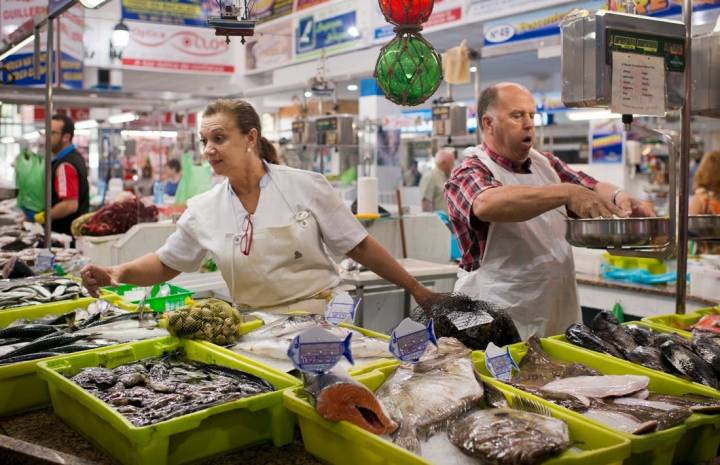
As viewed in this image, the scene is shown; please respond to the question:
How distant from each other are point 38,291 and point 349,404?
6.94 ft

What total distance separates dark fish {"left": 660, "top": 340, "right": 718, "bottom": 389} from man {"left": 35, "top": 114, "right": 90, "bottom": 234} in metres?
5.97

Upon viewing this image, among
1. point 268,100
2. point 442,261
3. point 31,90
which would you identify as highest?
point 268,100

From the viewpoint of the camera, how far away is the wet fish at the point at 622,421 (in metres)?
1.64

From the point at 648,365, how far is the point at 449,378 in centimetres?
66

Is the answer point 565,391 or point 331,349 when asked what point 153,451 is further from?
point 565,391

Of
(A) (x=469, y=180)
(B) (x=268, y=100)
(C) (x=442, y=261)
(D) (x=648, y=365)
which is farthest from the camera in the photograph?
(B) (x=268, y=100)

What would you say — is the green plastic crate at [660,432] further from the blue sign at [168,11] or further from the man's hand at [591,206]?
the blue sign at [168,11]

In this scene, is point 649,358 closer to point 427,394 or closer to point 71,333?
point 427,394

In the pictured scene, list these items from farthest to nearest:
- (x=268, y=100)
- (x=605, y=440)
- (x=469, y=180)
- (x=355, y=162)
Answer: (x=268, y=100), (x=355, y=162), (x=469, y=180), (x=605, y=440)

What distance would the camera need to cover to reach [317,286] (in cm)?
344

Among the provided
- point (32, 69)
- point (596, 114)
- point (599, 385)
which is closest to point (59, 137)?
point (32, 69)

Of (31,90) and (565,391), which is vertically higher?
(31,90)

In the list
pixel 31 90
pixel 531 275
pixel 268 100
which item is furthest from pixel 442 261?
pixel 268 100

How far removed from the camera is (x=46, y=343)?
2369 millimetres
